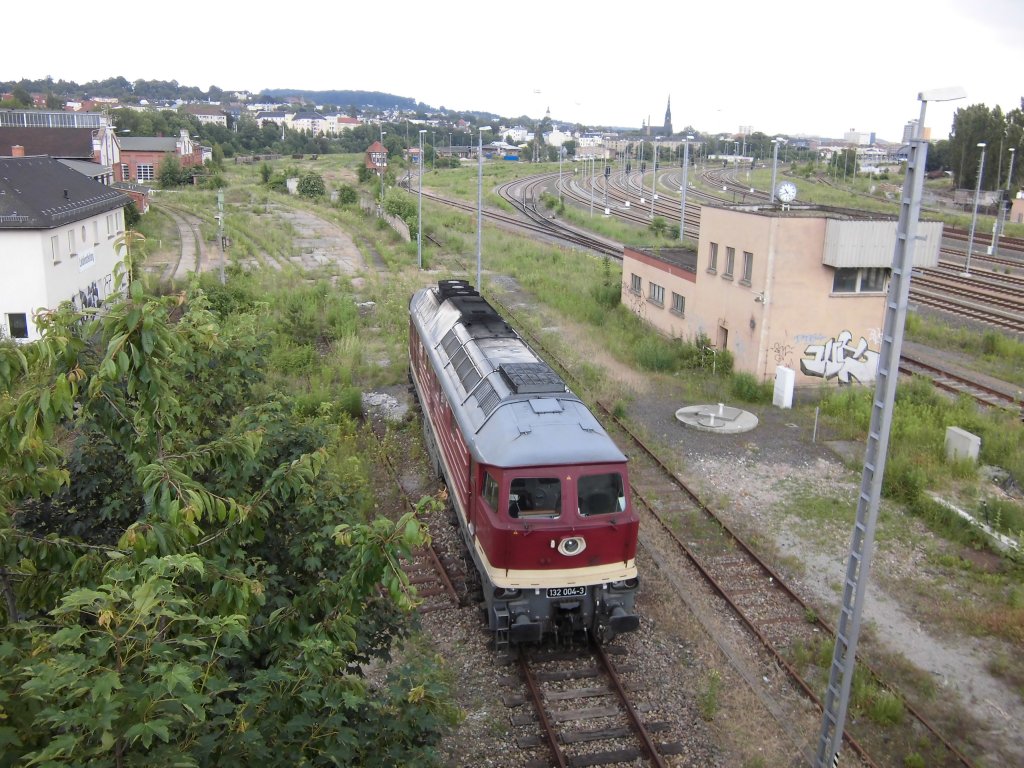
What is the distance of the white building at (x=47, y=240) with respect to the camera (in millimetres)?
23531

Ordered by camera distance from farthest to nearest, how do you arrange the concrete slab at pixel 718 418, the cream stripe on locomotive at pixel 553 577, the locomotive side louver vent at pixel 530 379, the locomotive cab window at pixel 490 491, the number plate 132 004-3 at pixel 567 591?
the concrete slab at pixel 718 418, the locomotive side louver vent at pixel 530 379, the locomotive cab window at pixel 490 491, the number plate 132 004-3 at pixel 567 591, the cream stripe on locomotive at pixel 553 577

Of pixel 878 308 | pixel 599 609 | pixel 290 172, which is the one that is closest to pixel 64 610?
pixel 599 609

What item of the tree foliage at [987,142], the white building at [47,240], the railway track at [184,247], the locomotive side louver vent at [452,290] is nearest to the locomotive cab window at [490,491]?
the locomotive side louver vent at [452,290]

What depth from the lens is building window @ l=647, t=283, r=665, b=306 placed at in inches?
1098

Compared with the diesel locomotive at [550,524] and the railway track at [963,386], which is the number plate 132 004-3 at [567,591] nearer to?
the diesel locomotive at [550,524]

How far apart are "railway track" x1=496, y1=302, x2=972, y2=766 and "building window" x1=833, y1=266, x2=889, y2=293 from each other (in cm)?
767

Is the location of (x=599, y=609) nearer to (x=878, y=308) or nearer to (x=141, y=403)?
(x=141, y=403)

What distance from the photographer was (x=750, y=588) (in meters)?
12.7

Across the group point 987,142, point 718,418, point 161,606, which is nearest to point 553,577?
point 161,606

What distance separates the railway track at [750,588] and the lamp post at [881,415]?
1662 millimetres

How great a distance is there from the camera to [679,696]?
10.1 meters

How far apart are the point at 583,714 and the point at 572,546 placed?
1869 mm

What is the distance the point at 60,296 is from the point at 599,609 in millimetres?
21156

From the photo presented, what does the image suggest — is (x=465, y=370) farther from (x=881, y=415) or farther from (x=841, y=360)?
(x=841, y=360)
